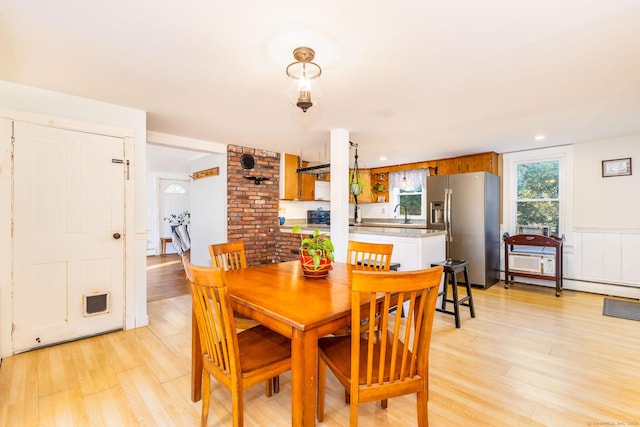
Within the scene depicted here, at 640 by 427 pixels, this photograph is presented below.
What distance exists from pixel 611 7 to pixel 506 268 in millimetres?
3874

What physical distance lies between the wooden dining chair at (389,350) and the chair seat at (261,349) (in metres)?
0.26

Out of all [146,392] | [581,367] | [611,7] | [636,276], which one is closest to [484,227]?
[636,276]

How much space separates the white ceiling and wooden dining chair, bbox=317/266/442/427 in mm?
1328

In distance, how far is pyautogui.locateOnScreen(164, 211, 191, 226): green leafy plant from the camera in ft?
26.0

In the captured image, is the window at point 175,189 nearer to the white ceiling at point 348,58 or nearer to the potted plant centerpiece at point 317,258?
the white ceiling at point 348,58

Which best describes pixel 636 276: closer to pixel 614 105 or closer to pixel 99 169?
pixel 614 105

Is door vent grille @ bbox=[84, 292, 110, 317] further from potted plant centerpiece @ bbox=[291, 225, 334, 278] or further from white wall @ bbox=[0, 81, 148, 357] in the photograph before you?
potted plant centerpiece @ bbox=[291, 225, 334, 278]

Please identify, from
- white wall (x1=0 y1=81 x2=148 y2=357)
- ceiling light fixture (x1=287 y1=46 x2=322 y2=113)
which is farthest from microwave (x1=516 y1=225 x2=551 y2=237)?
white wall (x1=0 y1=81 x2=148 y2=357)

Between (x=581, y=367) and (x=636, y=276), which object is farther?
(x=636, y=276)

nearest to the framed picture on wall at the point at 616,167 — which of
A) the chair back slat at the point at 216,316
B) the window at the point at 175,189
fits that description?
the chair back slat at the point at 216,316

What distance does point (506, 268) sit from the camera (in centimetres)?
457

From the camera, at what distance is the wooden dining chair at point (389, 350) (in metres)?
1.21

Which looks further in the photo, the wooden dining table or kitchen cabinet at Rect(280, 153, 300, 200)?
kitchen cabinet at Rect(280, 153, 300, 200)

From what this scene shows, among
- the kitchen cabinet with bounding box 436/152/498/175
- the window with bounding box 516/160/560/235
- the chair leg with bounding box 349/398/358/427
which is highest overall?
the kitchen cabinet with bounding box 436/152/498/175
